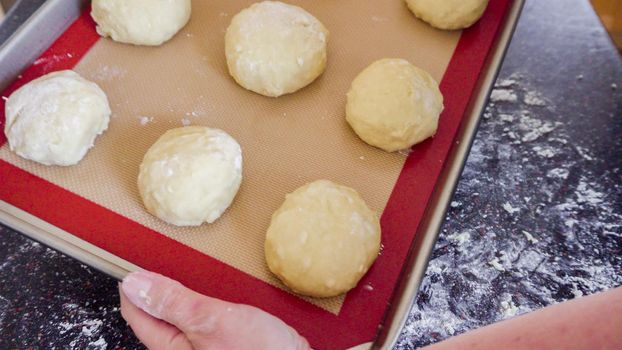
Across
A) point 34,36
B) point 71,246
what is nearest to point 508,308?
point 71,246

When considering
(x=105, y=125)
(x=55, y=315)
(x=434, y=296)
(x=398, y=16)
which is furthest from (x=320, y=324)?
(x=398, y=16)

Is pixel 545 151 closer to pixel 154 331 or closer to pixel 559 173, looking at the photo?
pixel 559 173

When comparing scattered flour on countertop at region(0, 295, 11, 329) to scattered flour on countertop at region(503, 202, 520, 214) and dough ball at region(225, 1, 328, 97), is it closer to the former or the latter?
dough ball at region(225, 1, 328, 97)

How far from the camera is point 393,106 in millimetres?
1462

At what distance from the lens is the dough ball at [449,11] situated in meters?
1.67

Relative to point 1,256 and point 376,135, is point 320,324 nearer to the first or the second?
point 376,135

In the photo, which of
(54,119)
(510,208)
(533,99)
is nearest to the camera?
(54,119)

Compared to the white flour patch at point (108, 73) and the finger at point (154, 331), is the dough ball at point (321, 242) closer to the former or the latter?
the finger at point (154, 331)

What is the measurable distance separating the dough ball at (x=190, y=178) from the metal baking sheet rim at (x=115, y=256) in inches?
6.7

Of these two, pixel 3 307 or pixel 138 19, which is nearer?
→ pixel 3 307

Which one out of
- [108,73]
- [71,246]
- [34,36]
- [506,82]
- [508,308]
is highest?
[34,36]

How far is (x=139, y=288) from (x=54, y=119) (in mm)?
558

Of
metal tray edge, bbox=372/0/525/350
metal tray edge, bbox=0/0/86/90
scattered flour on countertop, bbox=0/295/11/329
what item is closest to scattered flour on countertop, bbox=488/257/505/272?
metal tray edge, bbox=372/0/525/350

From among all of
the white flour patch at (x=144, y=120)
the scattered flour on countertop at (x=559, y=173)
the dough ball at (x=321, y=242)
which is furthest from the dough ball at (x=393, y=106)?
the white flour patch at (x=144, y=120)
